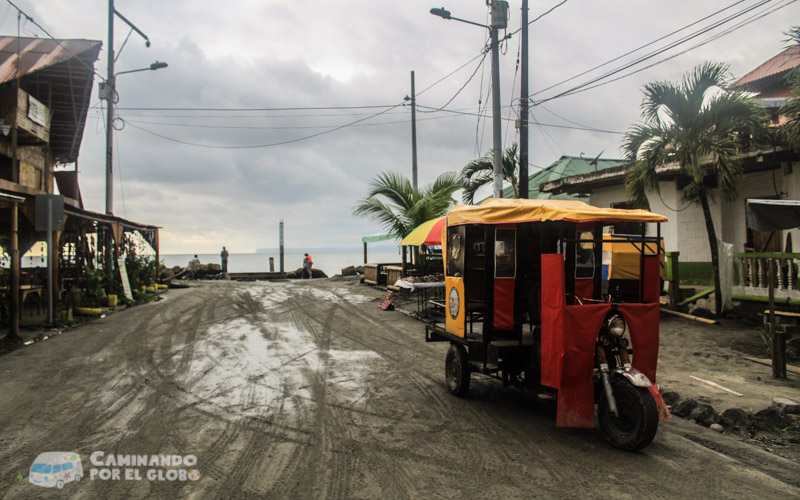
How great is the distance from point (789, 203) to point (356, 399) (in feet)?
21.7

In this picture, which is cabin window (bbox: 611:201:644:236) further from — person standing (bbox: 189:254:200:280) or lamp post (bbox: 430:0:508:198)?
person standing (bbox: 189:254:200:280)

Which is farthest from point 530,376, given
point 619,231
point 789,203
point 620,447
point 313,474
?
point 619,231

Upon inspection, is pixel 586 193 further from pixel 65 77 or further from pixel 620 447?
pixel 65 77

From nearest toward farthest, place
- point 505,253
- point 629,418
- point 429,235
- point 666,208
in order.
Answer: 1. point 629,418
2. point 505,253
3. point 429,235
4. point 666,208

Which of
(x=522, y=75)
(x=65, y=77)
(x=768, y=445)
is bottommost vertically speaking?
(x=768, y=445)

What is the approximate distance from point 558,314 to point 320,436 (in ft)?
8.86

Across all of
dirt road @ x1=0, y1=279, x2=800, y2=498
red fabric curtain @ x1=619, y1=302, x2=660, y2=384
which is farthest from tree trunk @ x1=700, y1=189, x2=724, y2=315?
red fabric curtain @ x1=619, y1=302, x2=660, y2=384

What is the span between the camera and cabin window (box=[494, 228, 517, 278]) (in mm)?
5988

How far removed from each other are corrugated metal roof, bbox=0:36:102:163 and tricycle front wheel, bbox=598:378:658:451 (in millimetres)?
16490

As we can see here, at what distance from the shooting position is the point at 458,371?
6309 mm

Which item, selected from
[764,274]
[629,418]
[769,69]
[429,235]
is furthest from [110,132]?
[769,69]

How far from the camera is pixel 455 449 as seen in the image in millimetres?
4590

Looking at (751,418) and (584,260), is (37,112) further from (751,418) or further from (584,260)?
(751,418)

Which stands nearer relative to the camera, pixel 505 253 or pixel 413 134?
pixel 505 253
